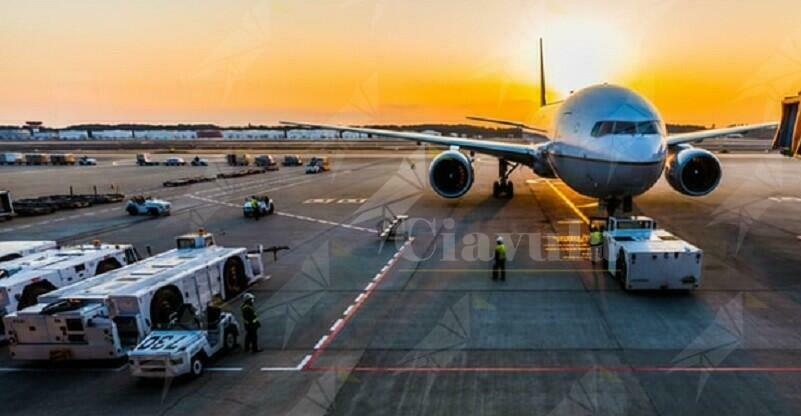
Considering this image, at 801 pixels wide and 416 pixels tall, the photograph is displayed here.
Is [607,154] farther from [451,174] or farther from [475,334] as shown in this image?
[451,174]

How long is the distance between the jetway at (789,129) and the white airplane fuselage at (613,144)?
9.37 meters

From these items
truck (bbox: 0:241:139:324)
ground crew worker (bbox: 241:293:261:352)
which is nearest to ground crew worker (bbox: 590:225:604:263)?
ground crew worker (bbox: 241:293:261:352)

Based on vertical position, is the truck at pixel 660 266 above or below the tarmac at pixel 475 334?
above

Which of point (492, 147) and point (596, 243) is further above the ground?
point (492, 147)

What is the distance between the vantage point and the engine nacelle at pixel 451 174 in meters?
31.8

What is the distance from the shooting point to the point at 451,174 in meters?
32.4

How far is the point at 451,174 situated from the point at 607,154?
1250 cm

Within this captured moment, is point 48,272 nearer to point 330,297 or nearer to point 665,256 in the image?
point 330,297

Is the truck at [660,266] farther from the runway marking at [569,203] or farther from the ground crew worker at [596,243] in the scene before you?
the runway marking at [569,203]

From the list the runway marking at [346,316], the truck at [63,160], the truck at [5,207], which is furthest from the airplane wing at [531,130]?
the truck at [63,160]

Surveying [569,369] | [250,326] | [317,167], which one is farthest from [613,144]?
[317,167]

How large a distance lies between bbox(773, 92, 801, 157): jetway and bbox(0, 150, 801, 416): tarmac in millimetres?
4069

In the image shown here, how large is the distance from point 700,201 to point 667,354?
2770 cm

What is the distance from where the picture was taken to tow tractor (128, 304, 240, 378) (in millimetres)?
10820
